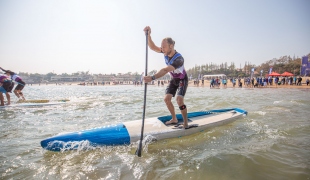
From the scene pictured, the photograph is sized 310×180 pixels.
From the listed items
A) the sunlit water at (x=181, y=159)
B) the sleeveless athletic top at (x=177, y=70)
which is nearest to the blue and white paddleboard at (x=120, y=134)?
the sunlit water at (x=181, y=159)

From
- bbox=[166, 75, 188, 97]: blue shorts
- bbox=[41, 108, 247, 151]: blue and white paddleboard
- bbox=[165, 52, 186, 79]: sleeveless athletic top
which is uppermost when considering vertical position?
bbox=[165, 52, 186, 79]: sleeveless athletic top

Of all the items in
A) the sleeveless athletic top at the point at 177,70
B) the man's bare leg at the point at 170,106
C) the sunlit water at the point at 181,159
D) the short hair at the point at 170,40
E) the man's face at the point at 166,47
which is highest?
the short hair at the point at 170,40

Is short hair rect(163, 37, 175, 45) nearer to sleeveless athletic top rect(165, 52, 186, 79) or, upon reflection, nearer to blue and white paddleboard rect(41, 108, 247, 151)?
sleeveless athletic top rect(165, 52, 186, 79)

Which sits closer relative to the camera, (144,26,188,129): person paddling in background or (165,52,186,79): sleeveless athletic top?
(144,26,188,129): person paddling in background

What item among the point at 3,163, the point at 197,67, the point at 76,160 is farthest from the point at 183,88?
the point at 197,67

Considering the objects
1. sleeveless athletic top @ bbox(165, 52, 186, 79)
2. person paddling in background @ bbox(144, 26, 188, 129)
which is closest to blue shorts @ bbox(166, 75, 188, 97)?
person paddling in background @ bbox(144, 26, 188, 129)

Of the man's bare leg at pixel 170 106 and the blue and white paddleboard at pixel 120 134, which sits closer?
the blue and white paddleboard at pixel 120 134

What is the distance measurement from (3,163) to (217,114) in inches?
245

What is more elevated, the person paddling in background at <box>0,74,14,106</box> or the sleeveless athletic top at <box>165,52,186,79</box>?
the sleeveless athletic top at <box>165,52,186,79</box>

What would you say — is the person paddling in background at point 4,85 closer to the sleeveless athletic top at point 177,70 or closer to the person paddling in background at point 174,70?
the person paddling in background at point 174,70

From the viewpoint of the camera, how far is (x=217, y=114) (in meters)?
6.65

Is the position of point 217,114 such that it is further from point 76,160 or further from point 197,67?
point 197,67

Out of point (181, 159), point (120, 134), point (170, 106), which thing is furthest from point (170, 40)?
point (181, 159)

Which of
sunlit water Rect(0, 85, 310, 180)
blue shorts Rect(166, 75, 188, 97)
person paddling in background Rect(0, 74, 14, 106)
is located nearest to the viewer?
sunlit water Rect(0, 85, 310, 180)
